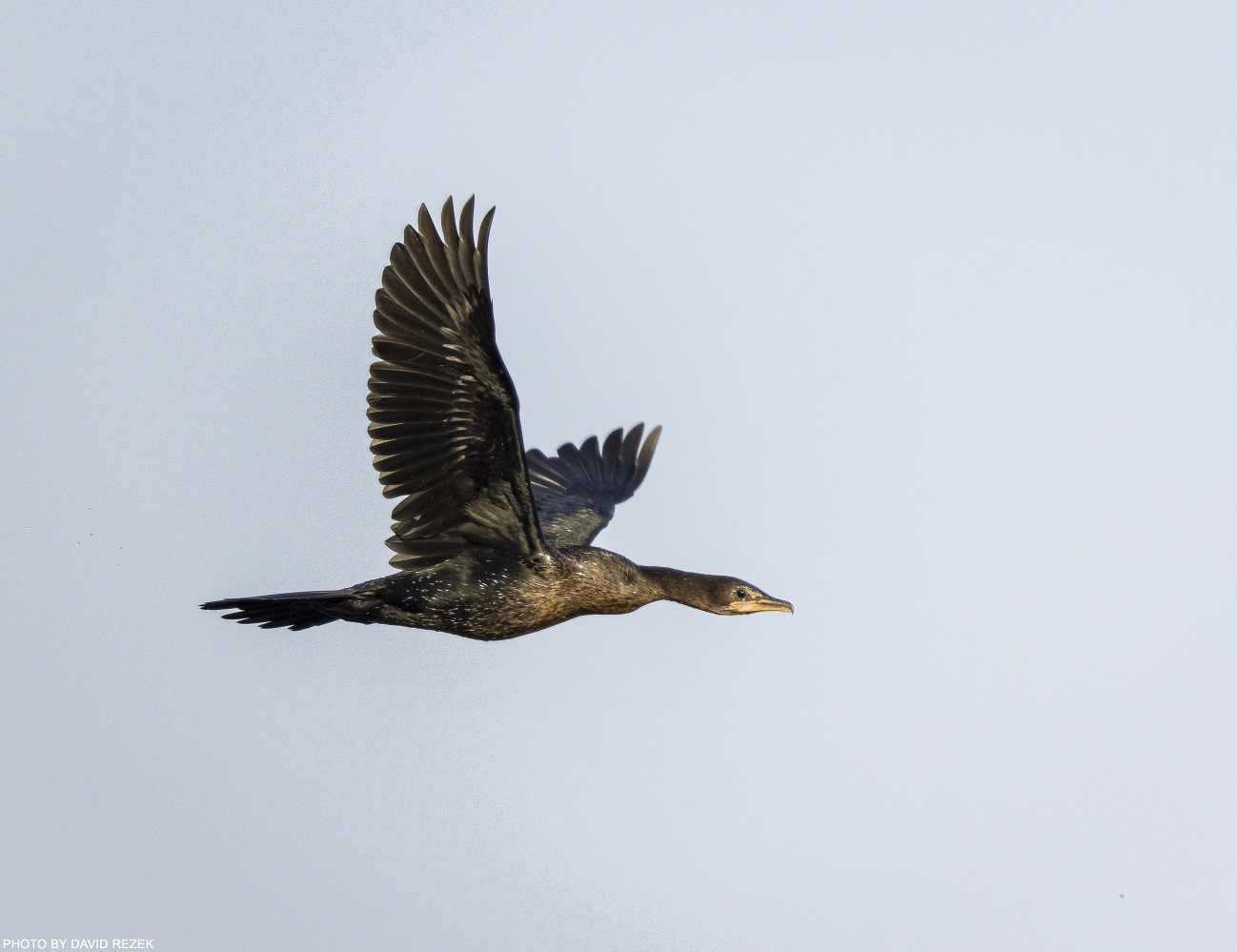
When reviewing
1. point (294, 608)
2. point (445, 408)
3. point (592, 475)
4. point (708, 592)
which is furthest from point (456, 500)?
point (592, 475)

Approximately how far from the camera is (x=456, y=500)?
12.5m

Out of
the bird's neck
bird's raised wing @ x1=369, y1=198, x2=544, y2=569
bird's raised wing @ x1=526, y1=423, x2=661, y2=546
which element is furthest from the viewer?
bird's raised wing @ x1=526, y1=423, x2=661, y2=546

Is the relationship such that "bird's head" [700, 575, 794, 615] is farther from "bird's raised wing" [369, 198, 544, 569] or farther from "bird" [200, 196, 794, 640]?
"bird's raised wing" [369, 198, 544, 569]

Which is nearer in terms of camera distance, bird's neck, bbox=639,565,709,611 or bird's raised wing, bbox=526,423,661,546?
bird's neck, bbox=639,565,709,611

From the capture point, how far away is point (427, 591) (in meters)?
12.7

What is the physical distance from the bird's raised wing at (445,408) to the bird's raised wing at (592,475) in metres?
3.11

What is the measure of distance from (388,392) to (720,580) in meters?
3.00

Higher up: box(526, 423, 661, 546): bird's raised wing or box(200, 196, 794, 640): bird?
box(526, 423, 661, 546): bird's raised wing

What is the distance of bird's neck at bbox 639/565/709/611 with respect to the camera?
1341cm

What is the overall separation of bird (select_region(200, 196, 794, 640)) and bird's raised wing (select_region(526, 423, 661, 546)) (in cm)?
247

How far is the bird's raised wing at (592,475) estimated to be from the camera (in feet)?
52.1

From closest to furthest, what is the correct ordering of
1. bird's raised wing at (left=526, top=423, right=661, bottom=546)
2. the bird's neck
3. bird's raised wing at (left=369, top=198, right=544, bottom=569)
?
bird's raised wing at (left=369, top=198, right=544, bottom=569) → the bird's neck → bird's raised wing at (left=526, top=423, right=661, bottom=546)

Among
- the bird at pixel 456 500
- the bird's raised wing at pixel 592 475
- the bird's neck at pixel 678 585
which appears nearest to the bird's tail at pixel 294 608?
the bird at pixel 456 500

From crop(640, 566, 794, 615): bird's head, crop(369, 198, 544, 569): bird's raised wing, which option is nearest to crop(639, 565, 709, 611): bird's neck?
crop(640, 566, 794, 615): bird's head
